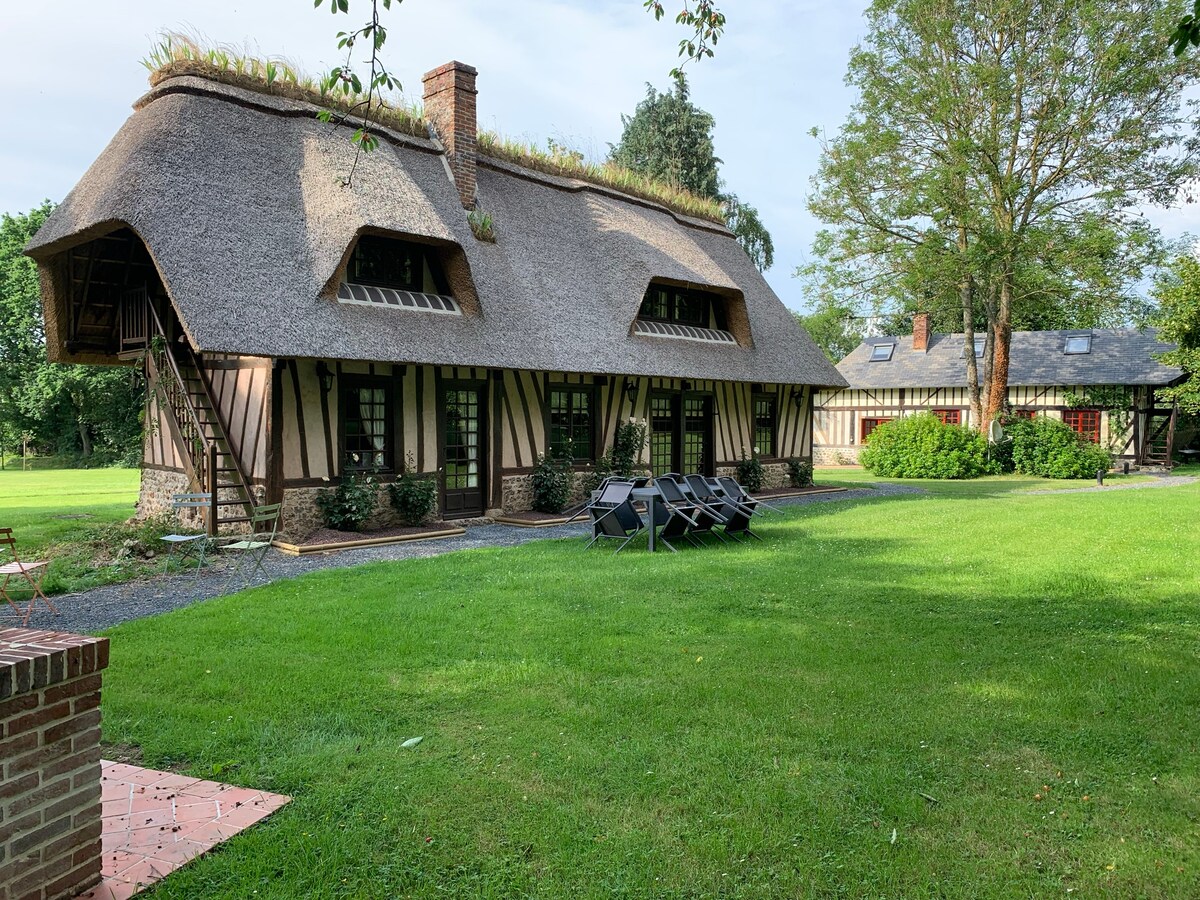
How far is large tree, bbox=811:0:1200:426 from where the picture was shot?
21219mm

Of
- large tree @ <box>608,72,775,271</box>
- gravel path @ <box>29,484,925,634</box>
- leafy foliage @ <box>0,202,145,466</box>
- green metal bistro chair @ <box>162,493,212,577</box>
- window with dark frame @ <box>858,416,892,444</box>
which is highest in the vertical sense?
large tree @ <box>608,72,775,271</box>

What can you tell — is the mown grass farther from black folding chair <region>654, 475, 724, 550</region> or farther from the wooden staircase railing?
black folding chair <region>654, 475, 724, 550</region>

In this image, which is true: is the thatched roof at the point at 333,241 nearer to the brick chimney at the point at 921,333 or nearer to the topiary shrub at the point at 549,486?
the topiary shrub at the point at 549,486


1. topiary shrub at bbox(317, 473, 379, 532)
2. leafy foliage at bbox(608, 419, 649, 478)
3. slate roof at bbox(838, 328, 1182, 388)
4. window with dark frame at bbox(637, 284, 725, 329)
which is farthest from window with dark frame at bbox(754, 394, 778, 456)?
slate roof at bbox(838, 328, 1182, 388)

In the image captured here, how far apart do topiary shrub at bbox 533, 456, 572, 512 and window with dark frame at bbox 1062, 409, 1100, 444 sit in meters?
22.1

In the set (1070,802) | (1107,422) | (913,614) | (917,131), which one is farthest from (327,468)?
(1107,422)

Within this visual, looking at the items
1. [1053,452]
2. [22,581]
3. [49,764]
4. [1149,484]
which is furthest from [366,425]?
[1053,452]

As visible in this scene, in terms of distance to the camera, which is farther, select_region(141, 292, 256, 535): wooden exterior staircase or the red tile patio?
select_region(141, 292, 256, 535): wooden exterior staircase

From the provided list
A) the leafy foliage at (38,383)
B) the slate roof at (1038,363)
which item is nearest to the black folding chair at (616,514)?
the slate roof at (1038,363)

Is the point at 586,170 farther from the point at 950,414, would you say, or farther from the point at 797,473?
the point at 950,414

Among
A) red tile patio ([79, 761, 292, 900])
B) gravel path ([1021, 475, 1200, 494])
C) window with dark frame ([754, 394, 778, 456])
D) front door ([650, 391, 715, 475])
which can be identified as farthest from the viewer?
window with dark frame ([754, 394, 778, 456])

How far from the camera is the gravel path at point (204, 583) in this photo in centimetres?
679

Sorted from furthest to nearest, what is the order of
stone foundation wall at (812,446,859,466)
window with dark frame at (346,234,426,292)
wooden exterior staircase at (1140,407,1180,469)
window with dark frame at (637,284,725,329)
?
stone foundation wall at (812,446,859,466) → wooden exterior staircase at (1140,407,1180,469) → window with dark frame at (637,284,725,329) → window with dark frame at (346,234,426,292)

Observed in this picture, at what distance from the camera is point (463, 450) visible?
13016mm
